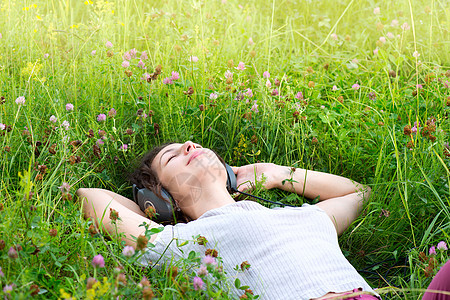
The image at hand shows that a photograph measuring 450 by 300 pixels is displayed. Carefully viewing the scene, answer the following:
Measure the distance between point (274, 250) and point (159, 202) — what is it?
2.30 ft

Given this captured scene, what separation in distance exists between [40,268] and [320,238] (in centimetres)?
119

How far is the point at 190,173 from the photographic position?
2.62 meters

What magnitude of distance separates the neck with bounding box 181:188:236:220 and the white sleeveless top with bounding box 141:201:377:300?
0.15 meters

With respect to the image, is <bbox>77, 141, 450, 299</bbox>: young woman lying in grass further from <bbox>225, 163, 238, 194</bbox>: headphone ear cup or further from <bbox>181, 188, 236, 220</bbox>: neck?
<bbox>225, 163, 238, 194</bbox>: headphone ear cup

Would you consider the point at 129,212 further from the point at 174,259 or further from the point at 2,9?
the point at 2,9

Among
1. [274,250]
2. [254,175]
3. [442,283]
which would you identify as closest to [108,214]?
[274,250]

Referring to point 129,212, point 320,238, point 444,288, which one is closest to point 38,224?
point 129,212

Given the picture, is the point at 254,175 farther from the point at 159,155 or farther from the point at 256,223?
the point at 256,223

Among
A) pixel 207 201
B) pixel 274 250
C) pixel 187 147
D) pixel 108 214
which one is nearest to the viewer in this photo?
pixel 274 250

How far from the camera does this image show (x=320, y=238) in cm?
234

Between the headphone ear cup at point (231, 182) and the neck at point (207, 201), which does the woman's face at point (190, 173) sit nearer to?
the neck at point (207, 201)

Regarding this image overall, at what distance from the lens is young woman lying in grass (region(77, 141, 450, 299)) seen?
6.97 feet

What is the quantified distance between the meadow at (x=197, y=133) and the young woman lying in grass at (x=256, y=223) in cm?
10

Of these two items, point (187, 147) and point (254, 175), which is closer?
point (187, 147)
